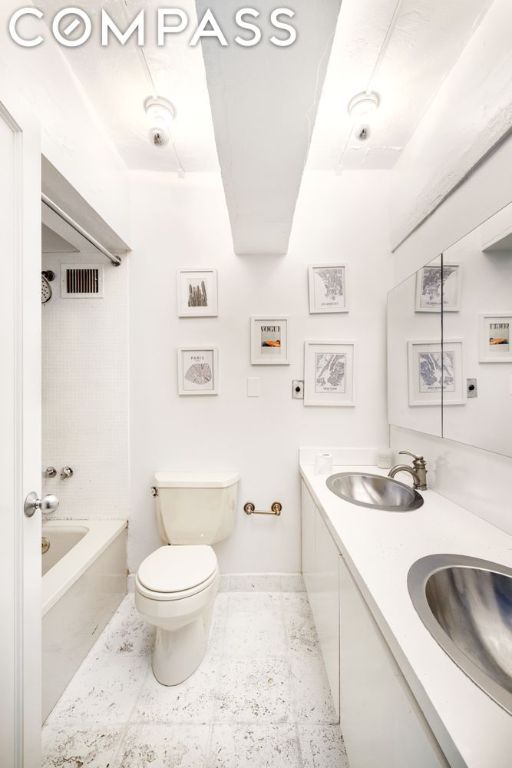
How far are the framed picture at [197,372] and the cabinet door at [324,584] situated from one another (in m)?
0.83

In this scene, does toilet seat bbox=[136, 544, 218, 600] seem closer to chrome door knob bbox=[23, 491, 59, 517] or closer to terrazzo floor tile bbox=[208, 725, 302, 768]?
terrazzo floor tile bbox=[208, 725, 302, 768]

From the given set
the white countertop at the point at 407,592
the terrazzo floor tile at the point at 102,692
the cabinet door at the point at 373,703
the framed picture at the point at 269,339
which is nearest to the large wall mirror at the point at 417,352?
the white countertop at the point at 407,592

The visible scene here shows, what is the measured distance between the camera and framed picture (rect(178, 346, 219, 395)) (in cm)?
175

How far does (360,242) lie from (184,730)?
238cm

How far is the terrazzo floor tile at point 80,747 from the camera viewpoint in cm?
97

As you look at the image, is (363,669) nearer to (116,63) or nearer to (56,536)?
(56,536)

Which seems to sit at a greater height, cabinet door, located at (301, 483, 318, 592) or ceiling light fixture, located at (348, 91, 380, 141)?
ceiling light fixture, located at (348, 91, 380, 141)

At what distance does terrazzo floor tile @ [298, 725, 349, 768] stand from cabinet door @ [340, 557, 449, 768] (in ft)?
0.46

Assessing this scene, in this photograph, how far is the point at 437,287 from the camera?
1282 millimetres

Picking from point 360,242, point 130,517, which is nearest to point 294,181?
point 360,242

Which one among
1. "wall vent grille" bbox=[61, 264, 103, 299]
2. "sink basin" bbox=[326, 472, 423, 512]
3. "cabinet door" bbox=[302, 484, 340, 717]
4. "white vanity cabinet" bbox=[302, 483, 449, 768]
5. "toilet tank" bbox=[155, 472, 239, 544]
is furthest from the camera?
"wall vent grille" bbox=[61, 264, 103, 299]

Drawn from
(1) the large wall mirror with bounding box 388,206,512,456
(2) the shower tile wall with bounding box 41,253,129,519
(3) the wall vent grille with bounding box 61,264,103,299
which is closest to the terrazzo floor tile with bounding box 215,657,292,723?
(2) the shower tile wall with bounding box 41,253,129,519

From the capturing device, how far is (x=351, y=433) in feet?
5.79

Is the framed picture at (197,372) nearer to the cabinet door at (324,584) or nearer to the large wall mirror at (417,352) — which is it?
the cabinet door at (324,584)
